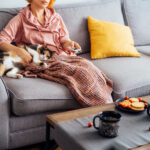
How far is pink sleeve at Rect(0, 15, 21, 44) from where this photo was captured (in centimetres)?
211

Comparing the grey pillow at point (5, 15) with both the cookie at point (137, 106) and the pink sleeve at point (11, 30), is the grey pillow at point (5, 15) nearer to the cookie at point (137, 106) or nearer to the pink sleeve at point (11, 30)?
the pink sleeve at point (11, 30)

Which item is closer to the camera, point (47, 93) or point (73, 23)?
point (47, 93)

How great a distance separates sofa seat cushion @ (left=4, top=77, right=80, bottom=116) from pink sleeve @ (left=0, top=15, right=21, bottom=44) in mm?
377

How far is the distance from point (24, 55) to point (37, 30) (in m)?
0.27

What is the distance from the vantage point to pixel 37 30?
7.29ft

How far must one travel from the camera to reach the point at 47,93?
176cm

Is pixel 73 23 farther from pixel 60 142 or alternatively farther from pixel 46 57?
pixel 60 142

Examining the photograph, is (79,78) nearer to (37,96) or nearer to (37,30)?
(37,96)

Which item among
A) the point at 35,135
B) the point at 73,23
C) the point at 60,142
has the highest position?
the point at 73,23

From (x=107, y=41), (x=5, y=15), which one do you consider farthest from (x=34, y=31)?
(x=107, y=41)

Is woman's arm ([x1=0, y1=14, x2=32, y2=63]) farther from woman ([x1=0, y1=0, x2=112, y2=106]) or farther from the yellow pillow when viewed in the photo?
the yellow pillow

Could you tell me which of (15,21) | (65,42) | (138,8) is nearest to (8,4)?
(15,21)

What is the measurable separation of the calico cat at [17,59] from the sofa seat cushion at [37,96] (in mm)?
88

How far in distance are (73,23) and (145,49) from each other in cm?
79
